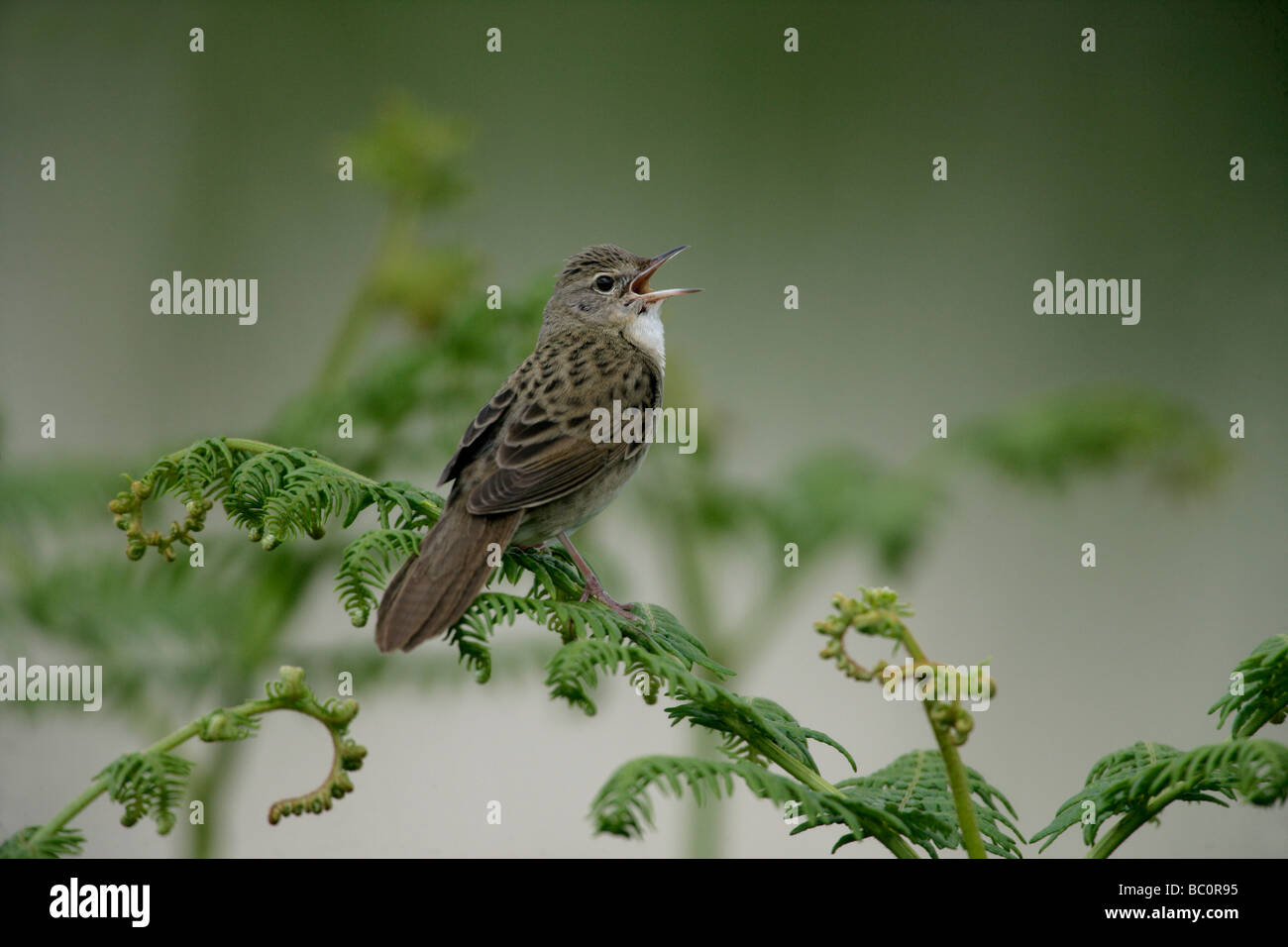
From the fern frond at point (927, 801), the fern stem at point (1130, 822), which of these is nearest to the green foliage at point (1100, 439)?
the fern frond at point (927, 801)

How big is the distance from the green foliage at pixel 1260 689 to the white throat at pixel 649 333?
158 centimetres

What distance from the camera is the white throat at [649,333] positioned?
9.41 ft

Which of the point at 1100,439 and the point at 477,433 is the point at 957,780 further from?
the point at 1100,439

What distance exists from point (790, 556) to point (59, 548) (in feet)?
6.05

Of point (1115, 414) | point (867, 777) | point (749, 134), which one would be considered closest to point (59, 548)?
point (867, 777)

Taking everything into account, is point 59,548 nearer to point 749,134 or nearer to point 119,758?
point 119,758

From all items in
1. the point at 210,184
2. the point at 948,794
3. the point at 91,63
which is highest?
the point at 91,63

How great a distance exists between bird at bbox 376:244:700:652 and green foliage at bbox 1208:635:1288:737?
0.85 metres

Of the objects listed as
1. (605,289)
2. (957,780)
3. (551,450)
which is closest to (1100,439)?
(605,289)

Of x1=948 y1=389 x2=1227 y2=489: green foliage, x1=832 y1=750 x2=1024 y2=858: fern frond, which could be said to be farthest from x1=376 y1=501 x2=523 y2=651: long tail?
x1=948 y1=389 x2=1227 y2=489: green foliage

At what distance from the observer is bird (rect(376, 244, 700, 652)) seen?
68.1 inches

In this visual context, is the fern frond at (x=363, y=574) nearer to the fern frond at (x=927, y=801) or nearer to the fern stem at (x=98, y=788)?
the fern stem at (x=98, y=788)

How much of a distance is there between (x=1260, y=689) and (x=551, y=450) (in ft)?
4.26

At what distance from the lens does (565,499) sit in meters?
2.35
